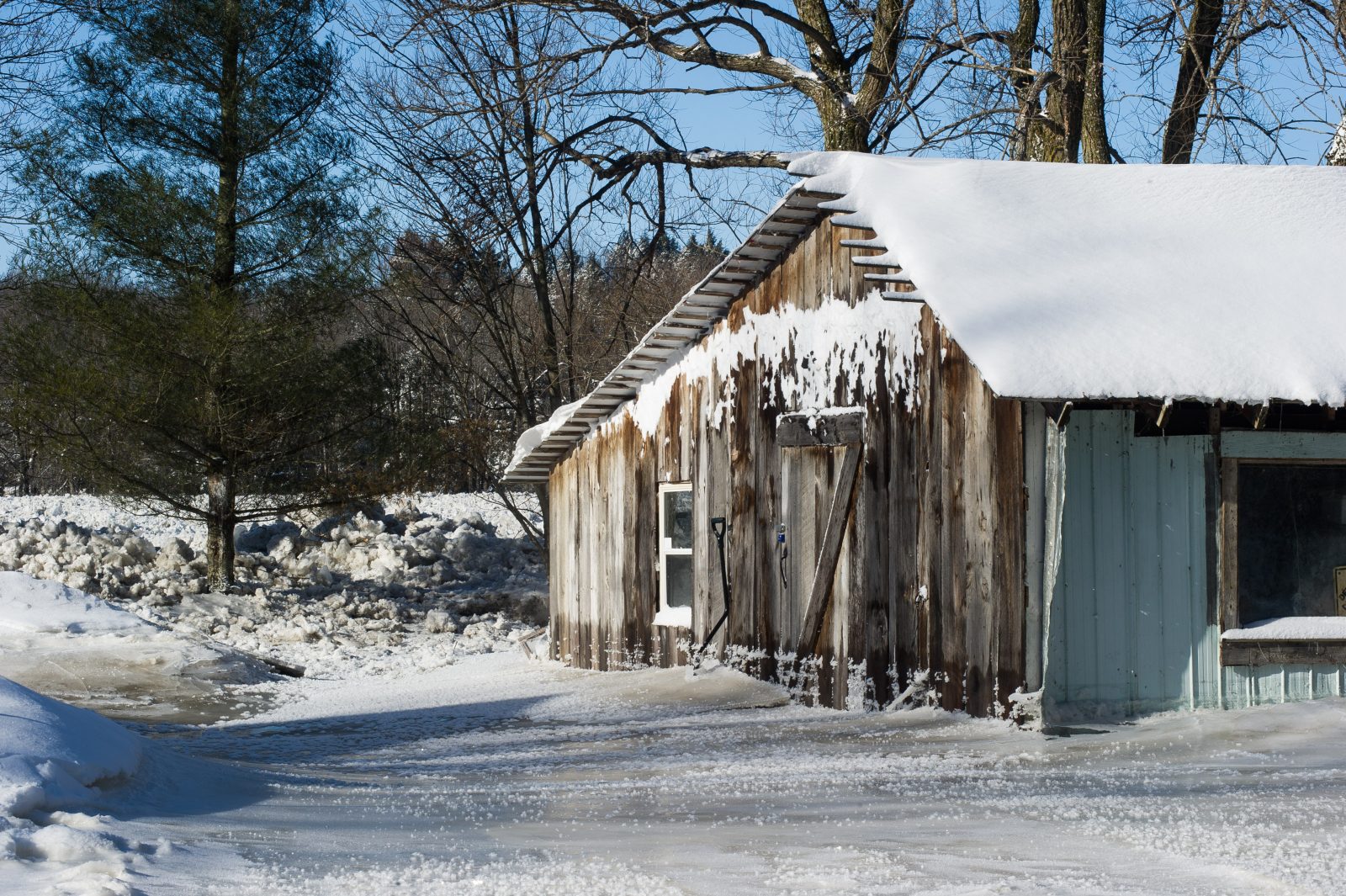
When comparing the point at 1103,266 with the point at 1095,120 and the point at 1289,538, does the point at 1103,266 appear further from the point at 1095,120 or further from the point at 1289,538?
the point at 1095,120

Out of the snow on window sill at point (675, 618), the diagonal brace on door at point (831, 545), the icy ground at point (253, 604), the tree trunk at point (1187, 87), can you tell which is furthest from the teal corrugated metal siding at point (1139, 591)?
the tree trunk at point (1187, 87)

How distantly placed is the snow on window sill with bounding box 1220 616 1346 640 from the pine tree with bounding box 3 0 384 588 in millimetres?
17063

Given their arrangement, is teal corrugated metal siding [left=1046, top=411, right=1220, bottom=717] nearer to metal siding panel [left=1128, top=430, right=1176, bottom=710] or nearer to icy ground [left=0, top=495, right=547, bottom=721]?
metal siding panel [left=1128, top=430, right=1176, bottom=710]

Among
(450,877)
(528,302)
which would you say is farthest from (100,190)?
(450,877)

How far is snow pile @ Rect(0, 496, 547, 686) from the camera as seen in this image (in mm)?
14539

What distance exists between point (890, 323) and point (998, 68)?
7052 millimetres

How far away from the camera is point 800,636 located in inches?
420

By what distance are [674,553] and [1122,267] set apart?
521 centimetres

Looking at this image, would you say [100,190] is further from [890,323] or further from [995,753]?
[995,753]

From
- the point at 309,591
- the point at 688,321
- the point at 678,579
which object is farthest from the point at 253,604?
the point at 688,321

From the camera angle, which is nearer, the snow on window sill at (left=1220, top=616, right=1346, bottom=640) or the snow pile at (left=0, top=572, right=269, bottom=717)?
the snow on window sill at (left=1220, top=616, right=1346, bottom=640)

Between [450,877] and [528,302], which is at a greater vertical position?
[528,302]

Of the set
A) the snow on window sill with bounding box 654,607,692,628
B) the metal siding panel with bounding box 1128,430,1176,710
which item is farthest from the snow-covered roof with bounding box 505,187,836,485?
the metal siding panel with bounding box 1128,430,1176,710

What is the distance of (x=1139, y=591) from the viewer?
8.77 meters
